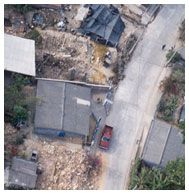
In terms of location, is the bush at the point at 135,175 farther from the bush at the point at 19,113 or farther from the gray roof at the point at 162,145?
the bush at the point at 19,113

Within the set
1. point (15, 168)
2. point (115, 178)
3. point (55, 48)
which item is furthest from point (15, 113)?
point (115, 178)

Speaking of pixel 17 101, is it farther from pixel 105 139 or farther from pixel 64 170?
pixel 105 139

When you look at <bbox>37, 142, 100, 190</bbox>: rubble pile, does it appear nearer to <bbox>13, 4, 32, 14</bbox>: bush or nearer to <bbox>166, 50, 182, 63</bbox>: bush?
<bbox>13, 4, 32, 14</bbox>: bush

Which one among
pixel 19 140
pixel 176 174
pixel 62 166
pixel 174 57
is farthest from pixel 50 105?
pixel 174 57

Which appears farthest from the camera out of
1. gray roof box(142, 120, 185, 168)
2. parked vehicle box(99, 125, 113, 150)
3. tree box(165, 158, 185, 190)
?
gray roof box(142, 120, 185, 168)

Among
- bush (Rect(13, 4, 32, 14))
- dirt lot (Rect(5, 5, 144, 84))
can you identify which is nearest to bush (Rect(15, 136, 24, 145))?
dirt lot (Rect(5, 5, 144, 84))

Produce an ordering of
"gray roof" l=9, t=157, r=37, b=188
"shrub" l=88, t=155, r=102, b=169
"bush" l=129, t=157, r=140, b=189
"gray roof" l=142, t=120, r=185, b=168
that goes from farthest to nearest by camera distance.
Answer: "gray roof" l=142, t=120, r=185, b=168 → "shrub" l=88, t=155, r=102, b=169 → "bush" l=129, t=157, r=140, b=189 → "gray roof" l=9, t=157, r=37, b=188

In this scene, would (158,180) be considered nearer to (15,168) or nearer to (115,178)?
(115,178)
